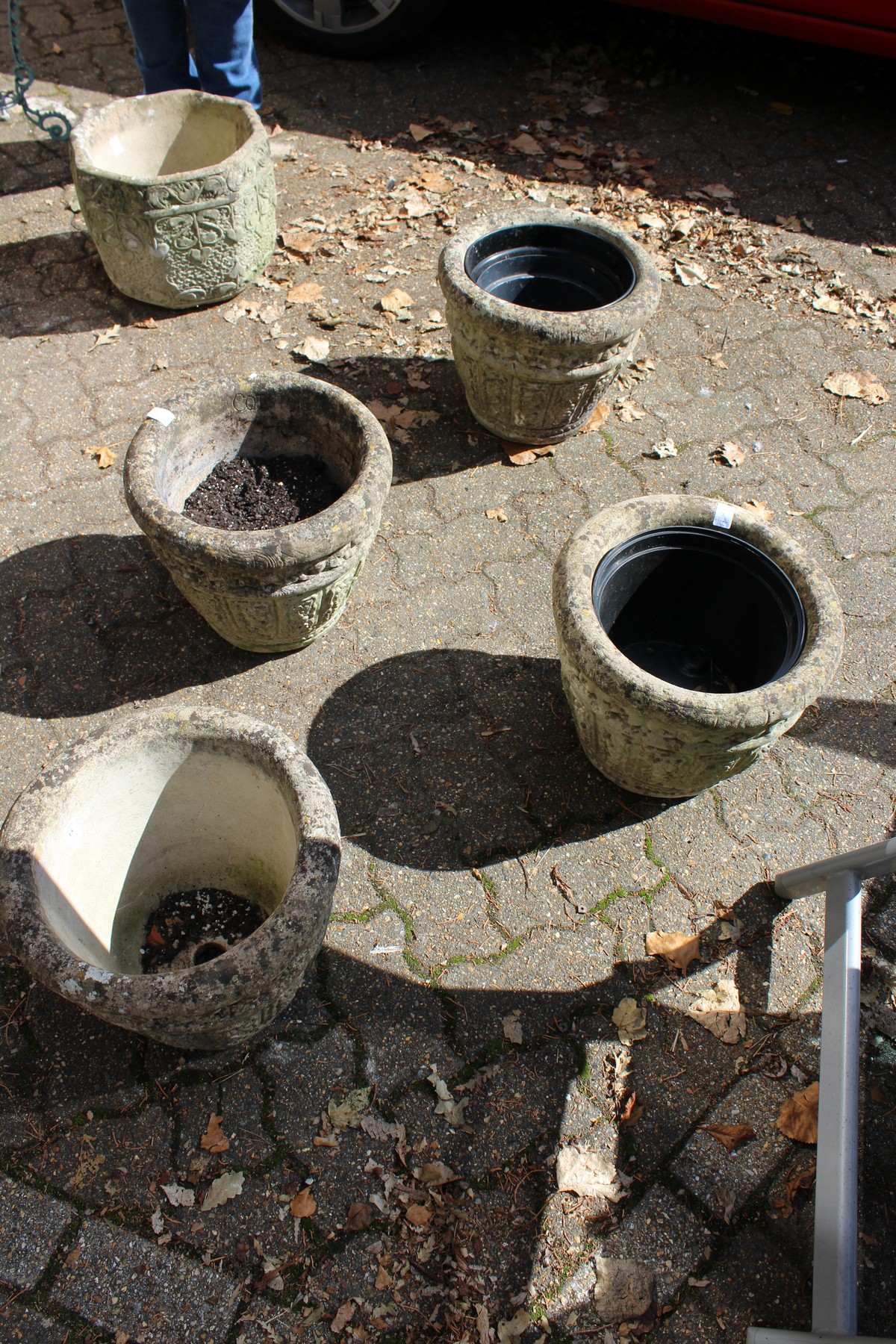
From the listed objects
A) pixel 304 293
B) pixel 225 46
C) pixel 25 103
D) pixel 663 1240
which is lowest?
pixel 663 1240

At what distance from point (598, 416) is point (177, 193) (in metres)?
1.84

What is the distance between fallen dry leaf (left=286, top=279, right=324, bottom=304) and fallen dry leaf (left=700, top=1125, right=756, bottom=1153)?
139 inches

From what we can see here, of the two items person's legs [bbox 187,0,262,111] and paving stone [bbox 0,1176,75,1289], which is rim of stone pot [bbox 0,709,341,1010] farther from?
person's legs [bbox 187,0,262,111]

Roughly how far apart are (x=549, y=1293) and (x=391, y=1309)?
1.10 feet

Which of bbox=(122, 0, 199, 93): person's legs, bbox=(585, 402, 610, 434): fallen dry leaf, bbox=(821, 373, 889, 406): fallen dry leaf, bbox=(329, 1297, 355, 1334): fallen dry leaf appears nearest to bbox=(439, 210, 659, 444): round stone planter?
bbox=(585, 402, 610, 434): fallen dry leaf

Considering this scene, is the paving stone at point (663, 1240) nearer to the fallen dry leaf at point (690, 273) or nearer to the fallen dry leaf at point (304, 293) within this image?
the fallen dry leaf at point (304, 293)

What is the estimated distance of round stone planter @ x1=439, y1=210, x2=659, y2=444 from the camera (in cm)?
293

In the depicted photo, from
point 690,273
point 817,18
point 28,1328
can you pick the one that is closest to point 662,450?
point 690,273

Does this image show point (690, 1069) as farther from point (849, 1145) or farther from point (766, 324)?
point (766, 324)

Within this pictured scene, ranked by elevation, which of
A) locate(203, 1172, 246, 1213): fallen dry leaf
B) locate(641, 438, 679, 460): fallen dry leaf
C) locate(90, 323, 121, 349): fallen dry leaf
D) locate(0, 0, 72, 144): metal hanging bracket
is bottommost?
locate(203, 1172, 246, 1213): fallen dry leaf

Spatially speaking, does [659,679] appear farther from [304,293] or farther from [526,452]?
[304,293]

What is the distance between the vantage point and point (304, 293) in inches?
157

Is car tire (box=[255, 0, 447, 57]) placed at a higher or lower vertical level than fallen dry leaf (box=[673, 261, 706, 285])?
higher

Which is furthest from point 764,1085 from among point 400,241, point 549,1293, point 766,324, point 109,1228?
point 400,241
